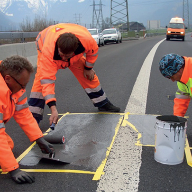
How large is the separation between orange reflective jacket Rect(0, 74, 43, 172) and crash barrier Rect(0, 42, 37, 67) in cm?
611

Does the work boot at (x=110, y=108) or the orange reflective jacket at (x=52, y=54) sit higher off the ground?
Result: the orange reflective jacket at (x=52, y=54)

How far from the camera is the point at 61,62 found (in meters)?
3.75

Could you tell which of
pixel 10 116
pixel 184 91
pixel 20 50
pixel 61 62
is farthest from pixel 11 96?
pixel 20 50

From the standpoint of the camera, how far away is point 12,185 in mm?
2746

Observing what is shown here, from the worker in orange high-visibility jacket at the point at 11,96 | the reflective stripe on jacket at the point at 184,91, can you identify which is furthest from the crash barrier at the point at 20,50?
the reflective stripe on jacket at the point at 184,91

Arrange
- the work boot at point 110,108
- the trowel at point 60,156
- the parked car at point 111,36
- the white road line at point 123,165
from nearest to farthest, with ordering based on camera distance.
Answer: the white road line at point 123,165
the trowel at point 60,156
the work boot at point 110,108
the parked car at point 111,36

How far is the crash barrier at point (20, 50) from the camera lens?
29.6 ft

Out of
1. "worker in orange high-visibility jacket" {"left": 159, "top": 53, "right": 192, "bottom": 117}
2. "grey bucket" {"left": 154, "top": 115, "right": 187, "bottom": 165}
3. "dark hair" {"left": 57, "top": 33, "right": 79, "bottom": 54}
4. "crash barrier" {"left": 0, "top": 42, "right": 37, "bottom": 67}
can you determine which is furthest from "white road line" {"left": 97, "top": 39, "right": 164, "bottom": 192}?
"crash barrier" {"left": 0, "top": 42, "right": 37, "bottom": 67}

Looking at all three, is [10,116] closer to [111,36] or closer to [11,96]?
[11,96]

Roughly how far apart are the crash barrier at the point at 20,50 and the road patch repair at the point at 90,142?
5088 millimetres

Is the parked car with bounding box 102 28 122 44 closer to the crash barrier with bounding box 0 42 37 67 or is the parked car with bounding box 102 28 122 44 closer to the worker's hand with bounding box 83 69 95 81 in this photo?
the crash barrier with bounding box 0 42 37 67

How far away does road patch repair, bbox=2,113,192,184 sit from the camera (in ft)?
10.0

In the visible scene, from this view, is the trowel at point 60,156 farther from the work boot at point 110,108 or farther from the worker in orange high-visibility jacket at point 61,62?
the work boot at point 110,108

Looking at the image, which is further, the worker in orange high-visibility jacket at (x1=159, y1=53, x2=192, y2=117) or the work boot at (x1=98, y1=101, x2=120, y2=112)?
the work boot at (x1=98, y1=101, x2=120, y2=112)
